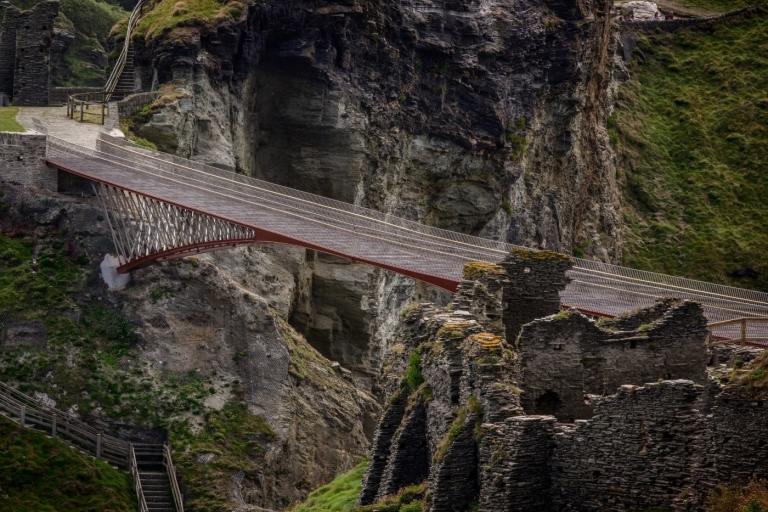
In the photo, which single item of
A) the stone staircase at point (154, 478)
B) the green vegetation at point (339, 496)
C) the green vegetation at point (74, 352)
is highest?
the green vegetation at point (339, 496)

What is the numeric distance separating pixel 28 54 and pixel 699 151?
4420cm

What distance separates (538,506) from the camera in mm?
35531

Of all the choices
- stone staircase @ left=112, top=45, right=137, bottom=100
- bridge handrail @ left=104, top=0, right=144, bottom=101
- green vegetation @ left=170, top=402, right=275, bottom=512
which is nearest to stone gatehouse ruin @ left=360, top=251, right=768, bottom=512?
green vegetation @ left=170, top=402, right=275, bottom=512

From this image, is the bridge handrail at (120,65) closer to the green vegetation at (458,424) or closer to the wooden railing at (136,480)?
the wooden railing at (136,480)

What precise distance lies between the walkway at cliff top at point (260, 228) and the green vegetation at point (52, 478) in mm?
8264

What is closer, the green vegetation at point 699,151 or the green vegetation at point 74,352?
the green vegetation at point 74,352

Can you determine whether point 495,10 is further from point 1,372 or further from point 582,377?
point 582,377

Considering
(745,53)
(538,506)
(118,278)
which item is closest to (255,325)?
(118,278)

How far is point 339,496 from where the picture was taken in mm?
50375

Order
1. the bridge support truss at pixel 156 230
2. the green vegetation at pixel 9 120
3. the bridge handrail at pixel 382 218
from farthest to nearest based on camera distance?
the green vegetation at pixel 9 120, the bridge handrail at pixel 382 218, the bridge support truss at pixel 156 230

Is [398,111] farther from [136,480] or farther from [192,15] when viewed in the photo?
[136,480]

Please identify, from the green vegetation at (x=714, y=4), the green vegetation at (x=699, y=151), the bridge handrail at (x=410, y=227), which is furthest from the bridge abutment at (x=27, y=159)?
the green vegetation at (x=714, y=4)

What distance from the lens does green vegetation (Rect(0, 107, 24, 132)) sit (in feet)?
273

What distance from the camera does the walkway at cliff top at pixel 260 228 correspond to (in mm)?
68375
